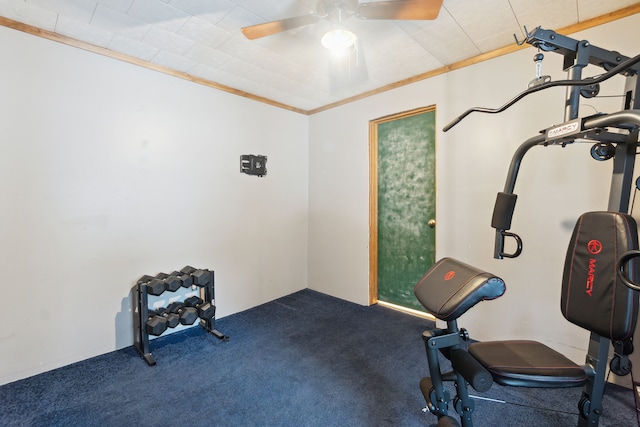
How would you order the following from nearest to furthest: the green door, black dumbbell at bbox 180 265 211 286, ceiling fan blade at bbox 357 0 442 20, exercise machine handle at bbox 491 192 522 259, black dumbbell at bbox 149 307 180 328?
ceiling fan blade at bbox 357 0 442 20 < exercise machine handle at bbox 491 192 522 259 < black dumbbell at bbox 149 307 180 328 < black dumbbell at bbox 180 265 211 286 < the green door

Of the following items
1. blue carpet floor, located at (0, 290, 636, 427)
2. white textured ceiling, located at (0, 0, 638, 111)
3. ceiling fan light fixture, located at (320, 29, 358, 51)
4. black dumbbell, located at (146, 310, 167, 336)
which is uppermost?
white textured ceiling, located at (0, 0, 638, 111)

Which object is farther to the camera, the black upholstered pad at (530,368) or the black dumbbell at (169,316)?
the black dumbbell at (169,316)

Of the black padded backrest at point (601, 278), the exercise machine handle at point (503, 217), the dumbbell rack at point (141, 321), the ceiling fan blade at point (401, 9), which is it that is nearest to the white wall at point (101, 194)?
the dumbbell rack at point (141, 321)

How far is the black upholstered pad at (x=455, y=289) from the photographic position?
119 cm

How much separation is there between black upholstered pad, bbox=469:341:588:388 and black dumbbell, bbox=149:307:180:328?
2216mm

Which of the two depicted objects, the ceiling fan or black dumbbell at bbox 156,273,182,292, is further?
black dumbbell at bbox 156,273,182,292

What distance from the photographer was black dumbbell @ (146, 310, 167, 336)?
2322 mm

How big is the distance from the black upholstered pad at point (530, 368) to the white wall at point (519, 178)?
38.5 inches

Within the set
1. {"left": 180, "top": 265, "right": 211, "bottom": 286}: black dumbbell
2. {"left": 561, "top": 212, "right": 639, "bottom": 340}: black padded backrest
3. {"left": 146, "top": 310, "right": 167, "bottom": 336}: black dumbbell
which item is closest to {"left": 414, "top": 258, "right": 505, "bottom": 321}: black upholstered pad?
{"left": 561, "top": 212, "right": 639, "bottom": 340}: black padded backrest

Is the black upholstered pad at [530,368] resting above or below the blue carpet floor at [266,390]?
above

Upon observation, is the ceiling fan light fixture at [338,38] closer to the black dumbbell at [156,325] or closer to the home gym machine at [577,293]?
the home gym machine at [577,293]

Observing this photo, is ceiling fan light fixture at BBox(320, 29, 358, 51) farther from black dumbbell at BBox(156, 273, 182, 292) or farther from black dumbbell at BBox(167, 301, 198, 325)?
black dumbbell at BBox(167, 301, 198, 325)

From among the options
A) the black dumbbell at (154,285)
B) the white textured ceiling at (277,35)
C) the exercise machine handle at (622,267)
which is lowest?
the black dumbbell at (154,285)

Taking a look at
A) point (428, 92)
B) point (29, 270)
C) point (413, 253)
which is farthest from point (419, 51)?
point (29, 270)
